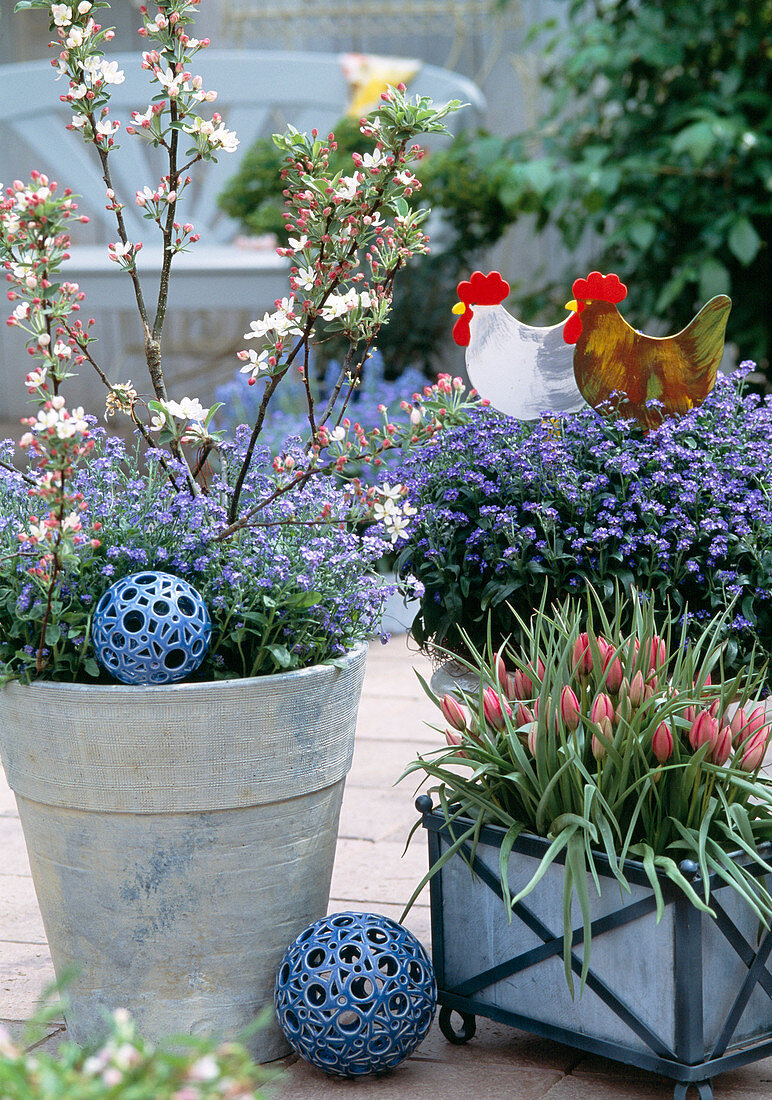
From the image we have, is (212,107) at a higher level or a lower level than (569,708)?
higher

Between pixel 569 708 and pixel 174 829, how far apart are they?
0.50 meters

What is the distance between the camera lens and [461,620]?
195cm

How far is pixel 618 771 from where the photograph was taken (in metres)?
1.44

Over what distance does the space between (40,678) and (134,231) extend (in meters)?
4.98

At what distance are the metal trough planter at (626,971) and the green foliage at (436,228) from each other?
3372 millimetres

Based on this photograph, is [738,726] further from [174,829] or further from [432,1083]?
[174,829]

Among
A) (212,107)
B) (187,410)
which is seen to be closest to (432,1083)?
(187,410)

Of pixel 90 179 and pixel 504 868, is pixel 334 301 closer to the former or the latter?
pixel 504 868

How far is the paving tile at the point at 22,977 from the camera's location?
176cm

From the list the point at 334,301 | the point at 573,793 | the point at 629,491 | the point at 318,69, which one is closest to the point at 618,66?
the point at 318,69

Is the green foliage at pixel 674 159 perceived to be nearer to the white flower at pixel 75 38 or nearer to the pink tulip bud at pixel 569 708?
the white flower at pixel 75 38

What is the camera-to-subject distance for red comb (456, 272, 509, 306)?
2031 millimetres

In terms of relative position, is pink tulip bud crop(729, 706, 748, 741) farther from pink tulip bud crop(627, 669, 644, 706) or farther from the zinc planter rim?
the zinc planter rim

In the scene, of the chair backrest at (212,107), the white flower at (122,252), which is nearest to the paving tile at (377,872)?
the white flower at (122,252)
